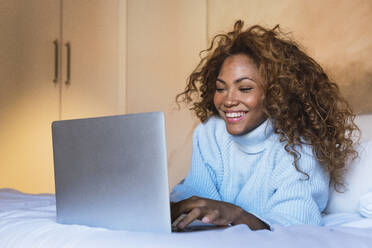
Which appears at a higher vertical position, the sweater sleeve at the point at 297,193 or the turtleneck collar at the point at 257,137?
the turtleneck collar at the point at 257,137

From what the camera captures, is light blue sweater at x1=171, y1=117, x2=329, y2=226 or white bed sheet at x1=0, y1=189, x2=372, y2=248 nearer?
white bed sheet at x1=0, y1=189, x2=372, y2=248

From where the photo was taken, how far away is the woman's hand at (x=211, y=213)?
91cm

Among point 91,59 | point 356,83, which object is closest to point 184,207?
point 356,83

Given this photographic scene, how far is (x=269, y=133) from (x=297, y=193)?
0.30 metres

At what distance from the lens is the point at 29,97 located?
3246 millimetres

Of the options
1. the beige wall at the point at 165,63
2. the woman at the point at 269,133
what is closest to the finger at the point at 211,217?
the woman at the point at 269,133

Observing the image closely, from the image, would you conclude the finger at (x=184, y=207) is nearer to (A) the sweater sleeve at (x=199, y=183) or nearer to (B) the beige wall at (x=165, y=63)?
(A) the sweater sleeve at (x=199, y=183)

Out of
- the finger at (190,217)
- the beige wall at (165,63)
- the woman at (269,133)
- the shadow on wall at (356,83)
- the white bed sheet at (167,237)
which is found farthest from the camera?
the beige wall at (165,63)

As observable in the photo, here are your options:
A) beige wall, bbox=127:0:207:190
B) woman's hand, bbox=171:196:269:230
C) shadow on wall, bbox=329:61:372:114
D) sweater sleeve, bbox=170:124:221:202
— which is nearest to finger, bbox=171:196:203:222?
woman's hand, bbox=171:196:269:230

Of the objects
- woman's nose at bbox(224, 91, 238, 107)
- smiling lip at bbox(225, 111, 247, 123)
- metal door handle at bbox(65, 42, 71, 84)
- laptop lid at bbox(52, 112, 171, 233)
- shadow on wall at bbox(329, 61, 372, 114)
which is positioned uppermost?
metal door handle at bbox(65, 42, 71, 84)

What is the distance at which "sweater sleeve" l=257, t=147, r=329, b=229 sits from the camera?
109 cm

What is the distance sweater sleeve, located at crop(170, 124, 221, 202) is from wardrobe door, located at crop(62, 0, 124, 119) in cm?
148

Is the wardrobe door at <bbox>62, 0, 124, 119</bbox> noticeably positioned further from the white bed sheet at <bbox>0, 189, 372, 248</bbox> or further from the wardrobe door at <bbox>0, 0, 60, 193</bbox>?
the white bed sheet at <bbox>0, 189, 372, 248</bbox>

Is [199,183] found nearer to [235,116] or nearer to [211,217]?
[235,116]
